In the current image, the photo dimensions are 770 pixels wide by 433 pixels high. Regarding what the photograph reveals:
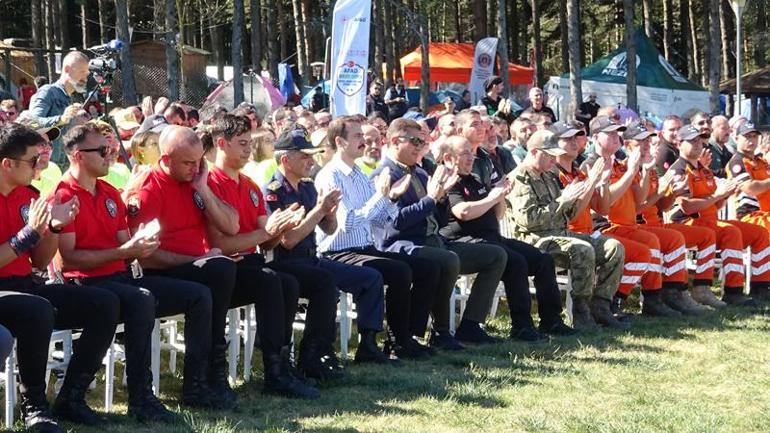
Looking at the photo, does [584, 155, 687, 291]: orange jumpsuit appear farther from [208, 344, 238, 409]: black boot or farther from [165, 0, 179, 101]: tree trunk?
[165, 0, 179, 101]: tree trunk

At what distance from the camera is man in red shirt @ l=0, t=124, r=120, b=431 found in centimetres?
478

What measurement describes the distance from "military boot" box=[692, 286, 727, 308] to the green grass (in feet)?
4.82

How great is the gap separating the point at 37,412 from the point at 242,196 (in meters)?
1.75

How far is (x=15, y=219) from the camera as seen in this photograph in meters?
4.91

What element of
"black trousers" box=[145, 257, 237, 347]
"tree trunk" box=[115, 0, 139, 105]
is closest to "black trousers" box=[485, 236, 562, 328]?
"black trousers" box=[145, 257, 237, 347]

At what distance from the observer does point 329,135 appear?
7.15 m

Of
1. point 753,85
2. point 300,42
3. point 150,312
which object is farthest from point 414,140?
point 753,85

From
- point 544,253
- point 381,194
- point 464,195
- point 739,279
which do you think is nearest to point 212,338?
point 381,194

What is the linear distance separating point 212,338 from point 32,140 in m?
1.42

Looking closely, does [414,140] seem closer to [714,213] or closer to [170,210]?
[170,210]

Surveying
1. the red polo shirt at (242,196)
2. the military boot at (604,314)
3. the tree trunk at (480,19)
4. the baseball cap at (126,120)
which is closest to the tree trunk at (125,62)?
the baseball cap at (126,120)

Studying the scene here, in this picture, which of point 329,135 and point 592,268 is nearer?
point 329,135

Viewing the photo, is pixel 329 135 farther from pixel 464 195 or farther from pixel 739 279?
pixel 739 279

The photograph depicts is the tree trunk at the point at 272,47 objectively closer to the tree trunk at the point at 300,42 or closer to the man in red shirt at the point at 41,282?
the tree trunk at the point at 300,42
